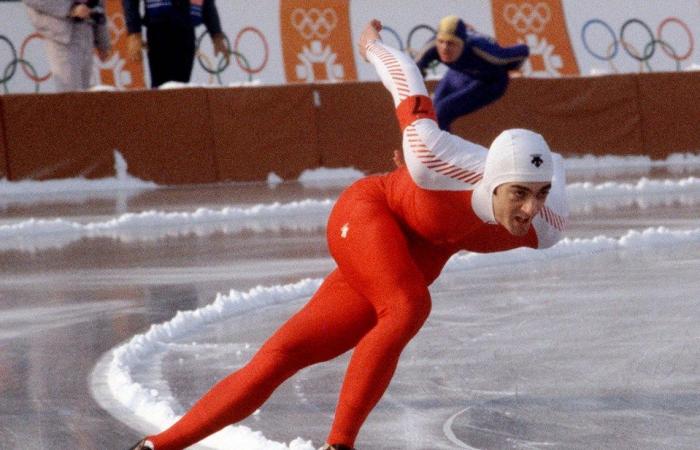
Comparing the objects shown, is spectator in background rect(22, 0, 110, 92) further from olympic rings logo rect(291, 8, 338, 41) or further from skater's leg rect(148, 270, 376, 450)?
skater's leg rect(148, 270, 376, 450)

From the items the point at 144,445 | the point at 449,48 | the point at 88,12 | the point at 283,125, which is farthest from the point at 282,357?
the point at 283,125

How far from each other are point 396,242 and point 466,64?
8.01 metres

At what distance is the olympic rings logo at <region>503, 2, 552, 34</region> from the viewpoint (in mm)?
18766

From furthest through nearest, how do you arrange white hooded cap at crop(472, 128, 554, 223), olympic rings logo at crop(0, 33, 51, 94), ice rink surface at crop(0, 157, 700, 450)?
olympic rings logo at crop(0, 33, 51, 94) < ice rink surface at crop(0, 157, 700, 450) < white hooded cap at crop(472, 128, 554, 223)

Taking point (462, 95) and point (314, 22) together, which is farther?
point (314, 22)

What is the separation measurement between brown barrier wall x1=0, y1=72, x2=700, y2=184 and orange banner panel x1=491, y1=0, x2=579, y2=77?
1952 millimetres

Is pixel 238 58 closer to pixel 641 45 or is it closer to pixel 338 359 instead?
pixel 641 45

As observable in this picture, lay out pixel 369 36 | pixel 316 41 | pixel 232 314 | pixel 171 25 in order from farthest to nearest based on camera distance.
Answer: pixel 316 41, pixel 171 25, pixel 232 314, pixel 369 36

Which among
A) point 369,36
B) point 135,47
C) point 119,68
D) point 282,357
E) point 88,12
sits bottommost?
point 119,68

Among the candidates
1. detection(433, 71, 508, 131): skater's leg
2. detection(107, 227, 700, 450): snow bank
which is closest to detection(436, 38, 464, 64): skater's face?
detection(433, 71, 508, 131): skater's leg

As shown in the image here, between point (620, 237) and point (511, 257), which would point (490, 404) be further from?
point (620, 237)

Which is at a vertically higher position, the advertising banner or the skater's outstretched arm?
the skater's outstretched arm

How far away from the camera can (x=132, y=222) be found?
36.6ft

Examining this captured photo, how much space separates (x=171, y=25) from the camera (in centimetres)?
1326
